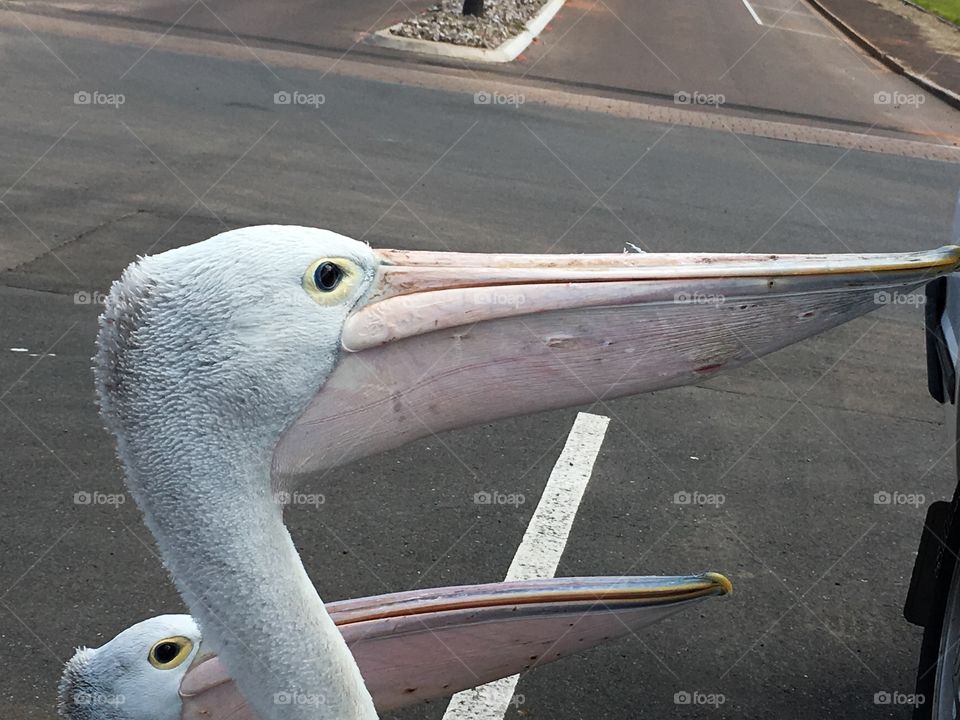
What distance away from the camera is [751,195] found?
990 centimetres

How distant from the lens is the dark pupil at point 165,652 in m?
2.21

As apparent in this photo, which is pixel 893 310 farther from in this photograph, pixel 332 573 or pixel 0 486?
pixel 0 486

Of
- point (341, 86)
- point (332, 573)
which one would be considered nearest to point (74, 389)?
point (332, 573)

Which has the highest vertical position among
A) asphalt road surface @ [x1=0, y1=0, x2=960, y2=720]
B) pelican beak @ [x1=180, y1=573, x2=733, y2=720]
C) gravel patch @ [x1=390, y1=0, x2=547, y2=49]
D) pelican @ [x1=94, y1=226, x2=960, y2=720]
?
pelican @ [x1=94, y1=226, x2=960, y2=720]

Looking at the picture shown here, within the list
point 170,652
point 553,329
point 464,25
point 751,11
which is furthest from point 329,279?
point 751,11

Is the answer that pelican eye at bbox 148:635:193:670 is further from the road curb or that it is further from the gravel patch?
the road curb

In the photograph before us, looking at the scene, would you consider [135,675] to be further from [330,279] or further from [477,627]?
[330,279]

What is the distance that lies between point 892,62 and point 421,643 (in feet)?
67.1

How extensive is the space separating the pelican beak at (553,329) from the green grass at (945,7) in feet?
88.4

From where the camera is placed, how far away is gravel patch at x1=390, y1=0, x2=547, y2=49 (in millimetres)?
16062

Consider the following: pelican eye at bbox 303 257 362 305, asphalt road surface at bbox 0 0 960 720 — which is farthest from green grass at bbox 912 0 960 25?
pelican eye at bbox 303 257 362 305

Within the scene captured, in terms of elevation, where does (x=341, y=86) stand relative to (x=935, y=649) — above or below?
below

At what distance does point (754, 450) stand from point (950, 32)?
21793 mm

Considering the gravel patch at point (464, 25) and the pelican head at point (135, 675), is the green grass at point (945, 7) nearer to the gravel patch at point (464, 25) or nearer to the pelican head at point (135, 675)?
the gravel patch at point (464, 25)
